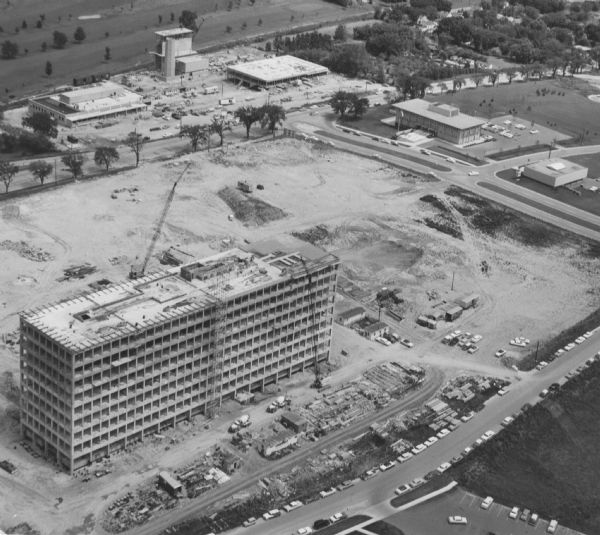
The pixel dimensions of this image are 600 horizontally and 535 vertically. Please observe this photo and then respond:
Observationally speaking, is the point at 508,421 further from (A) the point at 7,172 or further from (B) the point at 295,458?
(A) the point at 7,172

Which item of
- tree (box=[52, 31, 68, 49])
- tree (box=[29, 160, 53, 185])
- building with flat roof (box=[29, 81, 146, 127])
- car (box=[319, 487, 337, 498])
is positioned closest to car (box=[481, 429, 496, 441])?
car (box=[319, 487, 337, 498])

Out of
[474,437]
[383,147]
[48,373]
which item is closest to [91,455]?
[48,373]

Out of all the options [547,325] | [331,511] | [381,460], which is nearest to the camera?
[331,511]

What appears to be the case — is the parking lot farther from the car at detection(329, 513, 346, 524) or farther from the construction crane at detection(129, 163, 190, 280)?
the construction crane at detection(129, 163, 190, 280)

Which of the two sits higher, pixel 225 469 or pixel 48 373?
pixel 48 373

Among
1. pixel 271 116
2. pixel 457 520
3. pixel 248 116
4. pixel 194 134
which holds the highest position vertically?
pixel 248 116

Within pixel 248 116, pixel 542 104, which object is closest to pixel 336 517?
pixel 248 116

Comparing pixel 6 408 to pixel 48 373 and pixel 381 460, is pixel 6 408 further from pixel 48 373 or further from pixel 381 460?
pixel 381 460
